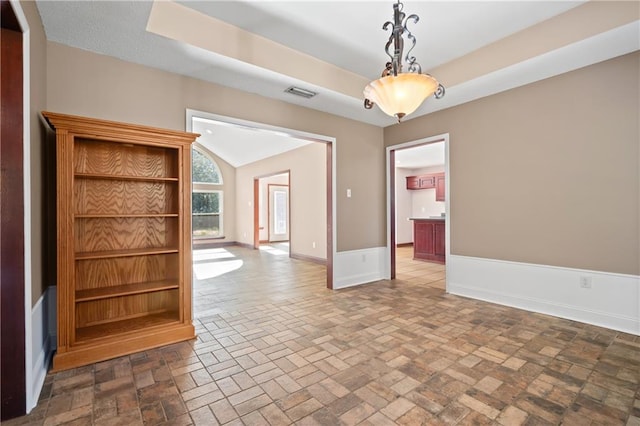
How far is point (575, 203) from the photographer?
10.2ft

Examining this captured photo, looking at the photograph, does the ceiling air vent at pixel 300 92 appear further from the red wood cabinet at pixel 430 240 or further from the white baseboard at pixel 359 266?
the red wood cabinet at pixel 430 240

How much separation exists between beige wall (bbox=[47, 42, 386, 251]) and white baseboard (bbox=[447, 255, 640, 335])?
5.00ft

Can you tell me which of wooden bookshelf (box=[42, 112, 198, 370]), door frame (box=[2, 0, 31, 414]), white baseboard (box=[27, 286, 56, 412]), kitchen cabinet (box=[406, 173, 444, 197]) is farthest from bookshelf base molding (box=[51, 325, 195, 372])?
kitchen cabinet (box=[406, 173, 444, 197])

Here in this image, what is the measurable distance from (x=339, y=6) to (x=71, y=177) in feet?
8.43

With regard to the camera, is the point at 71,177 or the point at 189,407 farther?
the point at 71,177

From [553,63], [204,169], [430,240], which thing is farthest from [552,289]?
[204,169]

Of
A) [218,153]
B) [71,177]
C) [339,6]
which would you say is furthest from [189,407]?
[218,153]

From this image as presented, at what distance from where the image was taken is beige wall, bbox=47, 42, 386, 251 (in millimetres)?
2551

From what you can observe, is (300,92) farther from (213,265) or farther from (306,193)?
(213,265)

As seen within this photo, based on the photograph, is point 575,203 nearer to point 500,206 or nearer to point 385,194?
point 500,206

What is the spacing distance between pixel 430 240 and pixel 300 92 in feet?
15.4

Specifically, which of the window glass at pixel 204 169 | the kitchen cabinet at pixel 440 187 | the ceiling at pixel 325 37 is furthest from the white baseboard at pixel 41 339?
the kitchen cabinet at pixel 440 187

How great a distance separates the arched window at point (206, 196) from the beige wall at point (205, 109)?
6540 millimetres

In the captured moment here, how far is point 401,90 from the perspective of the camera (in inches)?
84.5
